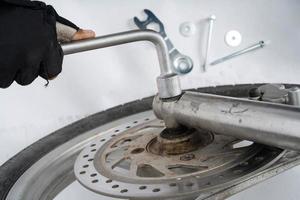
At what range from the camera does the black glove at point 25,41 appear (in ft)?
1.76

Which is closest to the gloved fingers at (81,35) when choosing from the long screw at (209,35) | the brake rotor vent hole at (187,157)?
the brake rotor vent hole at (187,157)

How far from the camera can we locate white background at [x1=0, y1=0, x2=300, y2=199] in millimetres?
976

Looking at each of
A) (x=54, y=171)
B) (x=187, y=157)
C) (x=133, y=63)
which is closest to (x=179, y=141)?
(x=187, y=157)

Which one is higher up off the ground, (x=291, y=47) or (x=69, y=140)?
(x=291, y=47)

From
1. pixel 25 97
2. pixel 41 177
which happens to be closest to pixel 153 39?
pixel 41 177

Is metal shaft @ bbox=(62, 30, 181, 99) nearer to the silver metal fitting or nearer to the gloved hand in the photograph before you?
the gloved hand

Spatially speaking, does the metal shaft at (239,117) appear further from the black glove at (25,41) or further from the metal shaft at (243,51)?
the metal shaft at (243,51)

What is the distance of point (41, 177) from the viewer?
769 millimetres

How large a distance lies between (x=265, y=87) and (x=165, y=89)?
15 cm

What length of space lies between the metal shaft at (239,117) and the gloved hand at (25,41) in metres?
0.19

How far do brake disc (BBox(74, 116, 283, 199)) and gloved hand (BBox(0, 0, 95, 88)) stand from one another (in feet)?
0.58

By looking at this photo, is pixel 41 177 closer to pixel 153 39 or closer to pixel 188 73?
pixel 153 39

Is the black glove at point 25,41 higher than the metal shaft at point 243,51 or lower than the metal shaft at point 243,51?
higher

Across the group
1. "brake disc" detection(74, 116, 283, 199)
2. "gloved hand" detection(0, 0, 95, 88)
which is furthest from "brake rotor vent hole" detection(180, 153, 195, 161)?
"gloved hand" detection(0, 0, 95, 88)
